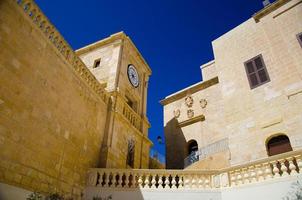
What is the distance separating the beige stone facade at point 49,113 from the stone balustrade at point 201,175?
0.92 metres

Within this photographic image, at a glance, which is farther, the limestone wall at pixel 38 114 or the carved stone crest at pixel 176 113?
the carved stone crest at pixel 176 113

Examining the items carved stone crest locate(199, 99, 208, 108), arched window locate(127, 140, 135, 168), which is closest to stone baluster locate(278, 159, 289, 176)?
arched window locate(127, 140, 135, 168)

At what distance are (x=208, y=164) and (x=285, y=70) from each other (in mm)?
5424

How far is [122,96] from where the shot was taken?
1236cm

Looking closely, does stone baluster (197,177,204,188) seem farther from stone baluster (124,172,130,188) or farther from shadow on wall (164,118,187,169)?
shadow on wall (164,118,187,169)

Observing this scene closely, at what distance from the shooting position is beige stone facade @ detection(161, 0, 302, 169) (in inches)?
399

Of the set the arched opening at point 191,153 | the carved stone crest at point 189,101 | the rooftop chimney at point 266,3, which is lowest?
the arched opening at point 191,153

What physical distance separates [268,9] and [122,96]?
8.67 m

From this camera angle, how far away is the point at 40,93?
7414mm

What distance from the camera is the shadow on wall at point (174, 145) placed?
15555 millimetres

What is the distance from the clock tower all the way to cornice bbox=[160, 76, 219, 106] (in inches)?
94.3

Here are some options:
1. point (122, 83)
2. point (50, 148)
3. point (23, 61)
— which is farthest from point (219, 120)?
point (23, 61)

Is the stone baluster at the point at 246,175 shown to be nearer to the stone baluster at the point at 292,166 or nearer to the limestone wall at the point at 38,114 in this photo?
the stone baluster at the point at 292,166

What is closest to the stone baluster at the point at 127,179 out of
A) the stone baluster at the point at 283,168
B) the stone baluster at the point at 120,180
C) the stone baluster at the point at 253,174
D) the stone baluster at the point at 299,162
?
the stone baluster at the point at 120,180
